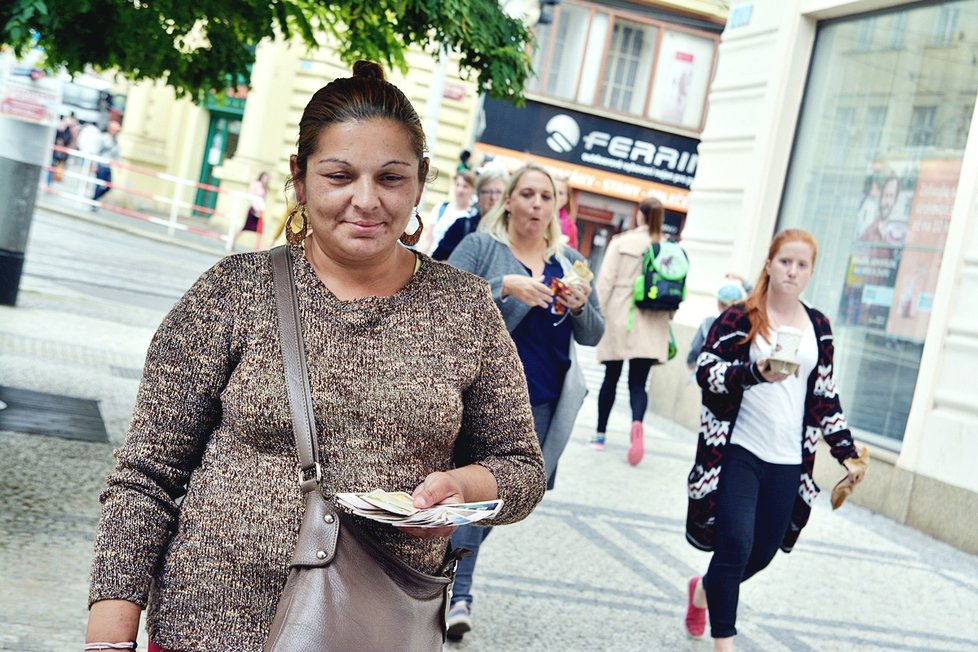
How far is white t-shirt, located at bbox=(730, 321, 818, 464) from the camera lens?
5.07m

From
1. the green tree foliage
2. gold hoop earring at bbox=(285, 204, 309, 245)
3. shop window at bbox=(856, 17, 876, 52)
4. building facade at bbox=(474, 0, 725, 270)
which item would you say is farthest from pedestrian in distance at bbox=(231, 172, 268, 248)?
gold hoop earring at bbox=(285, 204, 309, 245)

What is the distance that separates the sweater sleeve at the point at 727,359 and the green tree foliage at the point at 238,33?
4.86 ft

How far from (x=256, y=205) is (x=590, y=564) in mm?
20460

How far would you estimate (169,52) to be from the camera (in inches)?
251

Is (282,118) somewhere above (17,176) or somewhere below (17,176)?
above

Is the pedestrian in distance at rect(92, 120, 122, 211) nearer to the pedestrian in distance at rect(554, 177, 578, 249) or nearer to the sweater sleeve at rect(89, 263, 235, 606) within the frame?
the pedestrian in distance at rect(554, 177, 578, 249)

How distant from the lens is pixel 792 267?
5.20 metres

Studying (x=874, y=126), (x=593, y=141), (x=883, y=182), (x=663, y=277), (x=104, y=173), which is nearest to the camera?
(x=663, y=277)

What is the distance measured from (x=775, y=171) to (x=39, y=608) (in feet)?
30.2

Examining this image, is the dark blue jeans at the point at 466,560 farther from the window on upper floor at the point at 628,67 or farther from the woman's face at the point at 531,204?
the window on upper floor at the point at 628,67

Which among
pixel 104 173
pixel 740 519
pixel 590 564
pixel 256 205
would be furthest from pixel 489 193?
pixel 104 173

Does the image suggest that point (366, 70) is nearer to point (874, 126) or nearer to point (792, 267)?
point (792, 267)

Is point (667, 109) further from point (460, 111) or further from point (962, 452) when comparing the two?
point (962, 452)

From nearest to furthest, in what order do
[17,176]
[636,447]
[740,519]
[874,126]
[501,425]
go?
1. [501,425]
2. [740,519]
3. [636,447]
4. [17,176]
5. [874,126]
